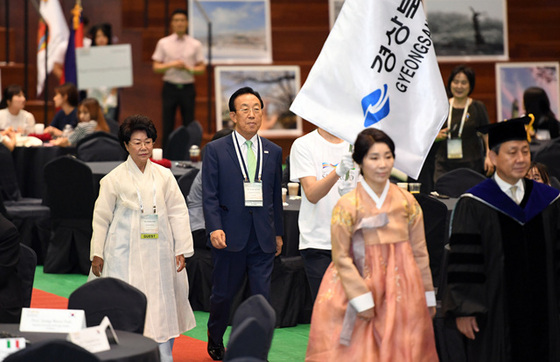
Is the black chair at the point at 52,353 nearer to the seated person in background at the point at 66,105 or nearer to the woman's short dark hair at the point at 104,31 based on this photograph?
the seated person in background at the point at 66,105

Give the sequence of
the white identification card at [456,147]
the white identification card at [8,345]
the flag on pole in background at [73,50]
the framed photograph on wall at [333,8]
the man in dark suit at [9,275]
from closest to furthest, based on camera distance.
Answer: the white identification card at [8,345] → the man in dark suit at [9,275] → the white identification card at [456,147] → the flag on pole in background at [73,50] → the framed photograph on wall at [333,8]

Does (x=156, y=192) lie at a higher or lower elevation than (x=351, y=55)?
lower

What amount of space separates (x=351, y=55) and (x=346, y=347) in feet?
4.68

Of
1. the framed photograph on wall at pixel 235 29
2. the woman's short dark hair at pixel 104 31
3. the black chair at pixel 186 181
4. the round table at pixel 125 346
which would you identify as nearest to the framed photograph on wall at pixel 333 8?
the framed photograph on wall at pixel 235 29

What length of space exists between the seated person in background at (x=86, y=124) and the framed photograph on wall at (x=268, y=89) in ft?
11.5

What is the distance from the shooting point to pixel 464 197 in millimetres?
4246

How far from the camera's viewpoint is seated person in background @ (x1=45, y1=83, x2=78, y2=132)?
11.3 metres

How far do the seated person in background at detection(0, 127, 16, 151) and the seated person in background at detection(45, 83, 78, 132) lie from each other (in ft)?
3.17

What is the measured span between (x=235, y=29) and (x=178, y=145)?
3653 millimetres

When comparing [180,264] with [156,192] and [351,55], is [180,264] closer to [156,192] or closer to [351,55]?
[156,192]

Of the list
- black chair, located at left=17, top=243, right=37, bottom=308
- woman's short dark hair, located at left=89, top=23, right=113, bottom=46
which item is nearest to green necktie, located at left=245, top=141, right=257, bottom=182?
black chair, located at left=17, top=243, right=37, bottom=308

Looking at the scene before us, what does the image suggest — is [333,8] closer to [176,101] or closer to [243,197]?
[176,101]

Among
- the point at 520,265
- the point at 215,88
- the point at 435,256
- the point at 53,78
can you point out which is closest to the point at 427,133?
the point at 520,265

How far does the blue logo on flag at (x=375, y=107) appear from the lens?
4.70m
